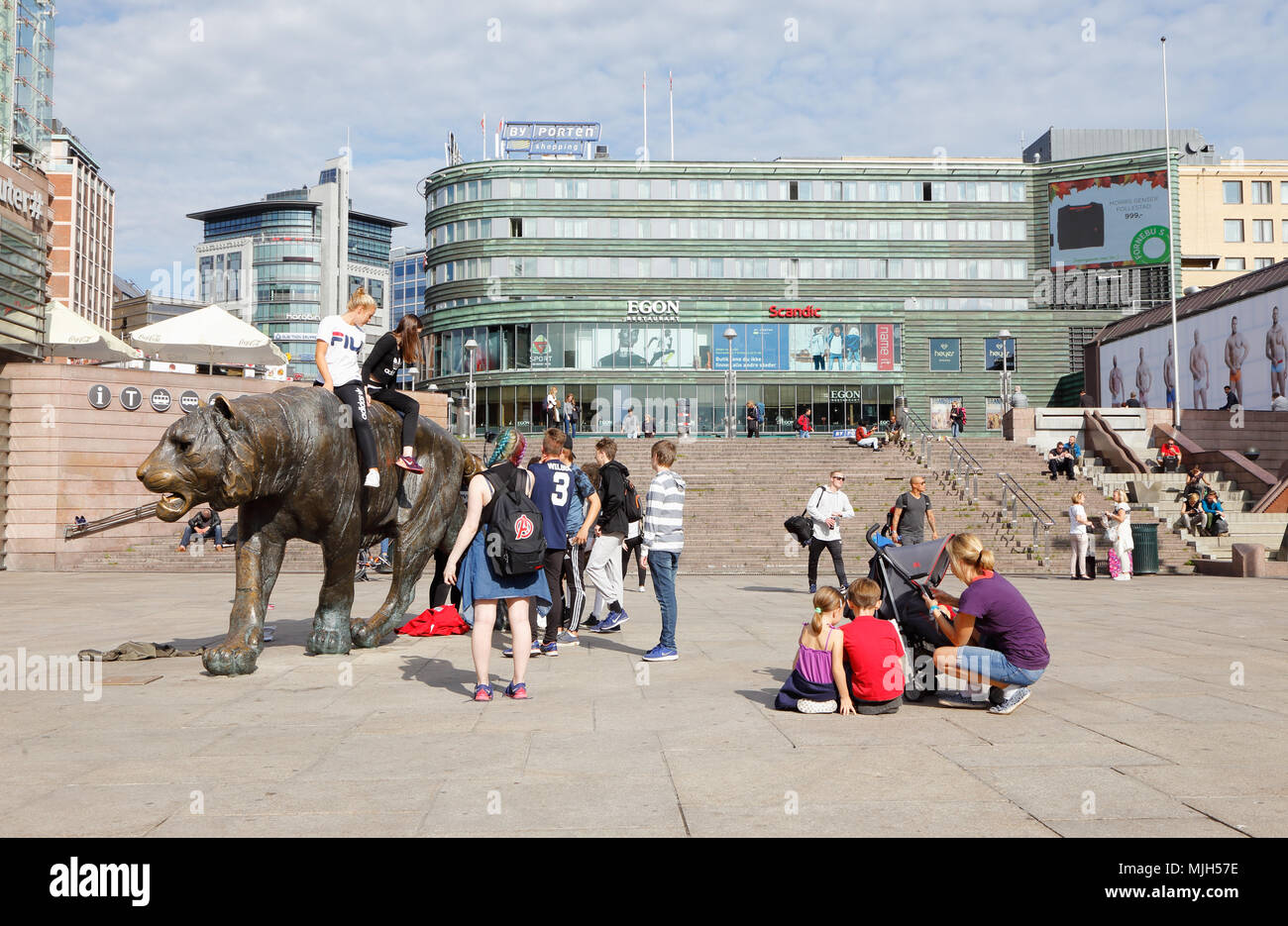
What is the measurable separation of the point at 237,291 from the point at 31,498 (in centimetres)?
13416

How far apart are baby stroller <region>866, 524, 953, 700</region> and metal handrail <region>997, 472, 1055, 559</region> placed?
16617mm

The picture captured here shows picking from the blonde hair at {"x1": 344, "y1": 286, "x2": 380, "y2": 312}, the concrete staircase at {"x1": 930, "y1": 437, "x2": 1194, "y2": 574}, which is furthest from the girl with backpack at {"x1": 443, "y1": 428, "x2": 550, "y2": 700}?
the concrete staircase at {"x1": 930, "y1": 437, "x2": 1194, "y2": 574}

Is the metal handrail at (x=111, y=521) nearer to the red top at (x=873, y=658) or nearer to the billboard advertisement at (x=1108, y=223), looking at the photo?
the red top at (x=873, y=658)

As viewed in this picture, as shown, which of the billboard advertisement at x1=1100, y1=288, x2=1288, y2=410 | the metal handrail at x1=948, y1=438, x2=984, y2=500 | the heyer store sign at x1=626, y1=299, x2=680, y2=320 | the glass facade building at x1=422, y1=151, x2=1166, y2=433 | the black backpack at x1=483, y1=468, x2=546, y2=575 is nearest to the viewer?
the black backpack at x1=483, y1=468, x2=546, y2=575

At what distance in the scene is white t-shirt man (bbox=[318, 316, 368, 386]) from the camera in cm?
853

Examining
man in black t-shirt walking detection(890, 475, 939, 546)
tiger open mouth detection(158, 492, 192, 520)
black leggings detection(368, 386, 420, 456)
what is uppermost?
black leggings detection(368, 386, 420, 456)

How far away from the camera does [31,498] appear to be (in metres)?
22.8

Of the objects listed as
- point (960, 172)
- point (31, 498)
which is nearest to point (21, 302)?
point (31, 498)

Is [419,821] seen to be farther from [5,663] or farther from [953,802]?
[5,663]

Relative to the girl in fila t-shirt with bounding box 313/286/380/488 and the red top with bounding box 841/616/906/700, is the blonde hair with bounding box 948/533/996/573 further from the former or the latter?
the girl in fila t-shirt with bounding box 313/286/380/488

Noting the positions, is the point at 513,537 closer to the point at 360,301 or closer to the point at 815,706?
the point at 815,706

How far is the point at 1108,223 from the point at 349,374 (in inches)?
2536

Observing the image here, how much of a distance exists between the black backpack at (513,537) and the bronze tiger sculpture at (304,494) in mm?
1956

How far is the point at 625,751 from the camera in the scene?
18.2 ft
